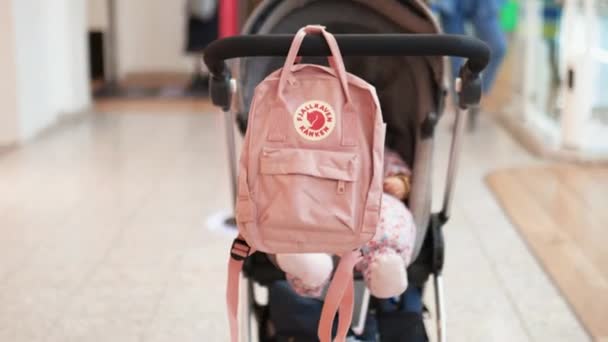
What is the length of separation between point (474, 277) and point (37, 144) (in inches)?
98.5

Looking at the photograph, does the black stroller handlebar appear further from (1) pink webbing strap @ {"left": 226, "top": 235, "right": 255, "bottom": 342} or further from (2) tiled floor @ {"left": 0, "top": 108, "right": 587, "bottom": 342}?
(2) tiled floor @ {"left": 0, "top": 108, "right": 587, "bottom": 342}

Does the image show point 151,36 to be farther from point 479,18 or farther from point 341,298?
point 341,298

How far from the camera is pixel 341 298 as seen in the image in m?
1.50

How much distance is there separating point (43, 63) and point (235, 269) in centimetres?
327

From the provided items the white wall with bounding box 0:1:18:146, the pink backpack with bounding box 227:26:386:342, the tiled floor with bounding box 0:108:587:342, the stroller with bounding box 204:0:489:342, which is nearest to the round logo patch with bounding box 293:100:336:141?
the pink backpack with bounding box 227:26:386:342

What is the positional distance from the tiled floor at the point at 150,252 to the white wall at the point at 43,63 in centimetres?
21

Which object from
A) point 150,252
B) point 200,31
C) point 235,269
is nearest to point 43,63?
point 200,31

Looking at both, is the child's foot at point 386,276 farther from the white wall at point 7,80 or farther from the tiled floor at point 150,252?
the white wall at point 7,80

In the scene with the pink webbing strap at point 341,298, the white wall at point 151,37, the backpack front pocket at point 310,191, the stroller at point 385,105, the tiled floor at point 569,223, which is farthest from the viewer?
the white wall at point 151,37

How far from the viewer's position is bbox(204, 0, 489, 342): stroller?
166cm

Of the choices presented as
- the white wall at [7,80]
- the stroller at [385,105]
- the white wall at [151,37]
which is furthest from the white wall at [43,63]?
the stroller at [385,105]

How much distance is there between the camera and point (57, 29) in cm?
465

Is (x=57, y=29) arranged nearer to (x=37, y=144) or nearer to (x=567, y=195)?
(x=37, y=144)

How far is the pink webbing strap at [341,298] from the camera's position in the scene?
1476 millimetres
